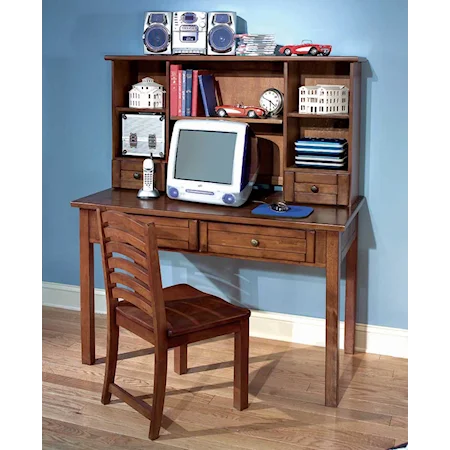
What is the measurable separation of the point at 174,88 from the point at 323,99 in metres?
0.71

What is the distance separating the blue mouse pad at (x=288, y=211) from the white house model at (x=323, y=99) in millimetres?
435

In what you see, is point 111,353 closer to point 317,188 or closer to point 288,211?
point 288,211

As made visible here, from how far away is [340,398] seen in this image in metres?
2.84

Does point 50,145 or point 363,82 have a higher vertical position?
point 363,82

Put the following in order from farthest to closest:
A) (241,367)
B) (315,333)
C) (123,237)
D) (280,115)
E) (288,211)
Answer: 1. (315,333)
2. (280,115)
3. (288,211)
4. (241,367)
5. (123,237)

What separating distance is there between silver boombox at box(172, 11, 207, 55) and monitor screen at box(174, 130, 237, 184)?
0.41 metres

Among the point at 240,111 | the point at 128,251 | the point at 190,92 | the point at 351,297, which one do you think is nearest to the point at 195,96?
the point at 190,92

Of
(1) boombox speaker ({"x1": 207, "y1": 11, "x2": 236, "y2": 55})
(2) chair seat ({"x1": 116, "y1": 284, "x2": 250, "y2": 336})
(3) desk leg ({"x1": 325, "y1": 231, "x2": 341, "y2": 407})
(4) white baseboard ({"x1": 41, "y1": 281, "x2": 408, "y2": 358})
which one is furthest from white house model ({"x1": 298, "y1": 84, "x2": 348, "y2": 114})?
(4) white baseboard ({"x1": 41, "y1": 281, "x2": 408, "y2": 358})

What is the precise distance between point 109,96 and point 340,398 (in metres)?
1.90

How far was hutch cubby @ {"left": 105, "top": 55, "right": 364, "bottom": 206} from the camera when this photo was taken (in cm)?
293

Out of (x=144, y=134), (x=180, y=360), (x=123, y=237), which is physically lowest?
(x=180, y=360)

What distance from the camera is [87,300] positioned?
311 centimetres
